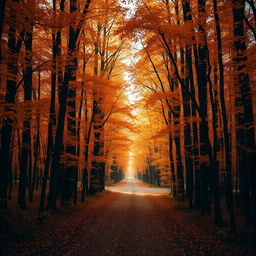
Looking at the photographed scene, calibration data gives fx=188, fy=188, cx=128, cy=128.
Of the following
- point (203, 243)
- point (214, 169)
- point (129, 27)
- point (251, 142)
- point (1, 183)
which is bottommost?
point (203, 243)

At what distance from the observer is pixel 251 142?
6469 millimetres

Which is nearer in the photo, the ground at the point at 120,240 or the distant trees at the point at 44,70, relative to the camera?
the ground at the point at 120,240

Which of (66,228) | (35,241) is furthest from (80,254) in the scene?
(66,228)

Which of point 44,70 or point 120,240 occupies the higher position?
point 44,70

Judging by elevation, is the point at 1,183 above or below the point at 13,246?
above

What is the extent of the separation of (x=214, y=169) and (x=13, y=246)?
7.26m

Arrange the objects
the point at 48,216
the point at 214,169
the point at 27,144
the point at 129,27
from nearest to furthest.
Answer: the point at 129,27 → the point at 214,169 → the point at 48,216 → the point at 27,144

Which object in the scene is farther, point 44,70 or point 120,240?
point 44,70

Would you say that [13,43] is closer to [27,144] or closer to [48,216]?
[27,144]

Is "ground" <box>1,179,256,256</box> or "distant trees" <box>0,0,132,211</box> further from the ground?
"distant trees" <box>0,0,132,211</box>

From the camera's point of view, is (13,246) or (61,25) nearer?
(13,246)

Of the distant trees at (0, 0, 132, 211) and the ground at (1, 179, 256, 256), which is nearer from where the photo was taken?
the ground at (1, 179, 256, 256)

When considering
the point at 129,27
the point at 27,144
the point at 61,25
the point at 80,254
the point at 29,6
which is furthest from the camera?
the point at 27,144

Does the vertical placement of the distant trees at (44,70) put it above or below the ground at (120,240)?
above
